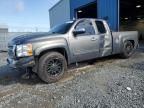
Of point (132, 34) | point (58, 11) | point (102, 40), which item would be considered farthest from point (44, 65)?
point (58, 11)

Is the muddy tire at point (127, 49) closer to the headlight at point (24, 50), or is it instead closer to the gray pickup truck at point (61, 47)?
the gray pickup truck at point (61, 47)

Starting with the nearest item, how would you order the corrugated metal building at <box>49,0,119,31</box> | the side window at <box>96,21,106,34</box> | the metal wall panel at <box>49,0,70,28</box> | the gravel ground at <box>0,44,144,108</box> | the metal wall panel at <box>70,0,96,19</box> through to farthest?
the gravel ground at <box>0,44,144,108</box>
the side window at <box>96,21,106,34</box>
the corrugated metal building at <box>49,0,119,31</box>
the metal wall panel at <box>70,0,96,19</box>
the metal wall panel at <box>49,0,70,28</box>

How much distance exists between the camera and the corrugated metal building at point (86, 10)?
482 inches

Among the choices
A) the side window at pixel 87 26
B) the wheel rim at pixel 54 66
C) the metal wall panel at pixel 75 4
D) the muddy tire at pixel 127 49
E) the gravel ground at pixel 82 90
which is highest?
the metal wall panel at pixel 75 4

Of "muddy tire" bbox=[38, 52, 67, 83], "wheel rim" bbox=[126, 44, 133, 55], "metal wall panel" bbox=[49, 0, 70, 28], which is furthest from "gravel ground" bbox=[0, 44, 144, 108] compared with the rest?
"metal wall panel" bbox=[49, 0, 70, 28]

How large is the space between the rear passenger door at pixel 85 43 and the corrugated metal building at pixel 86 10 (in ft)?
21.0

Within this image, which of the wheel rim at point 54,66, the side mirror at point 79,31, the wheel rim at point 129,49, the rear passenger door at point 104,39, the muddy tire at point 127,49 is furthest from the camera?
the wheel rim at point 129,49

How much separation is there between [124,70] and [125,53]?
193 cm

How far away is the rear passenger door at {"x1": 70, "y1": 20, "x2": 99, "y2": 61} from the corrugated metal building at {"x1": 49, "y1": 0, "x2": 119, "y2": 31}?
6.41 metres

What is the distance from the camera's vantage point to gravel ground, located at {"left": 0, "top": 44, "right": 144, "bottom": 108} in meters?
3.66

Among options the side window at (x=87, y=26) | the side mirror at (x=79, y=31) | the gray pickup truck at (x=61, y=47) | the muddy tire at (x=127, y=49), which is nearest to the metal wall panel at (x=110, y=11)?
the muddy tire at (x=127, y=49)

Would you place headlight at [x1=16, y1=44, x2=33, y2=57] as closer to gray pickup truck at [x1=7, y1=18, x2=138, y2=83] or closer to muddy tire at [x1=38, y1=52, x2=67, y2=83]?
gray pickup truck at [x1=7, y1=18, x2=138, y2=83]

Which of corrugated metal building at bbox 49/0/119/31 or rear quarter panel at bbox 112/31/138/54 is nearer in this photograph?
rear quarter panel at bbox 112/31/138/54

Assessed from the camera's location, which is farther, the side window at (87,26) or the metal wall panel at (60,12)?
the metal wall panel at (60,12)
